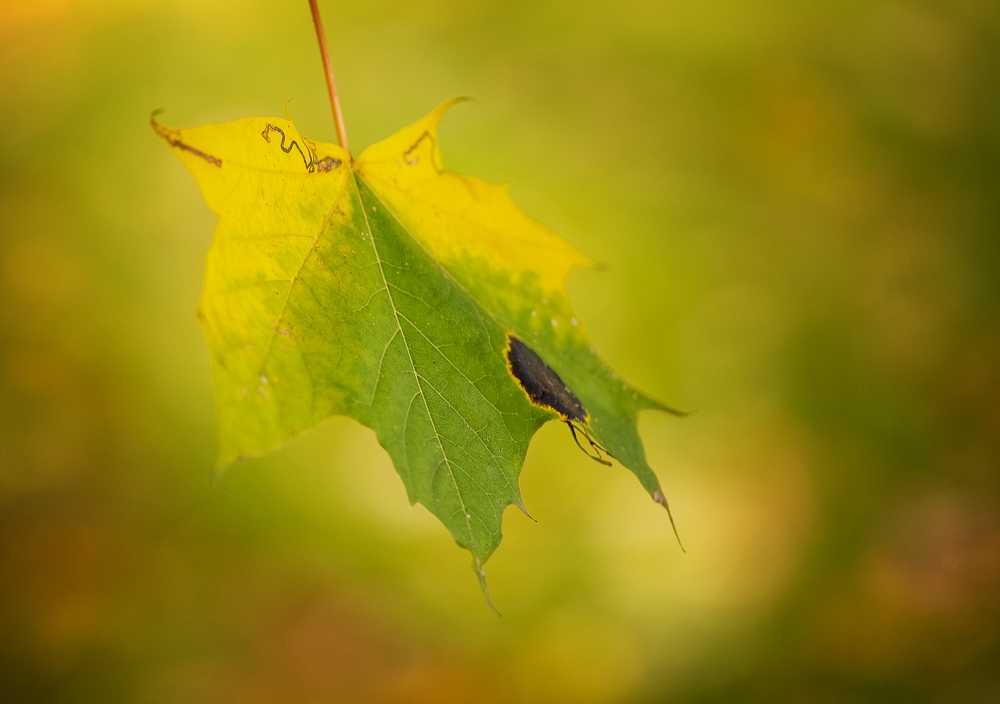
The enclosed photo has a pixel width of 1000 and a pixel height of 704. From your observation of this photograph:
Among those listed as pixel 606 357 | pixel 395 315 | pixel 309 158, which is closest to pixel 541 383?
pixel 395 315

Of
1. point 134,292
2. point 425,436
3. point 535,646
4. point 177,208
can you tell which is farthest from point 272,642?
point 425,436

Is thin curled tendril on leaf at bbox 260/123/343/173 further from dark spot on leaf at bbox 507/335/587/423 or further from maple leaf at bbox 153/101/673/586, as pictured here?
dark spot on leaf at bbox 507/335/587/423

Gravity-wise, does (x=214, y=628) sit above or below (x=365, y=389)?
below

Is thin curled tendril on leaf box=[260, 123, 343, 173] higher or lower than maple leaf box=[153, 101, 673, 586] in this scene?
higher

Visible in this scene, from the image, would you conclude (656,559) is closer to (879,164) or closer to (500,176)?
(500,176)

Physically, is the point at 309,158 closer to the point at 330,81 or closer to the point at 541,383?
the point at 330,81

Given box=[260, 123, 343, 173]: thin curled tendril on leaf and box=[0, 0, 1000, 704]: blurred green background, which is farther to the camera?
box=[0, 0, 1000, 704]: blurred green background

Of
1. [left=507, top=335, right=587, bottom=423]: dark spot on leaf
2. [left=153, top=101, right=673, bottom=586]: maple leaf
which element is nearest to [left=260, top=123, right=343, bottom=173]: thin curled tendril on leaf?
[left=153, top=101, right=673, bottom=586]: maple leaf

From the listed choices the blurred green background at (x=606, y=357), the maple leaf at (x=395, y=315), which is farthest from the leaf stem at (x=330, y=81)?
the blurred green background at (x=606, y=357)
